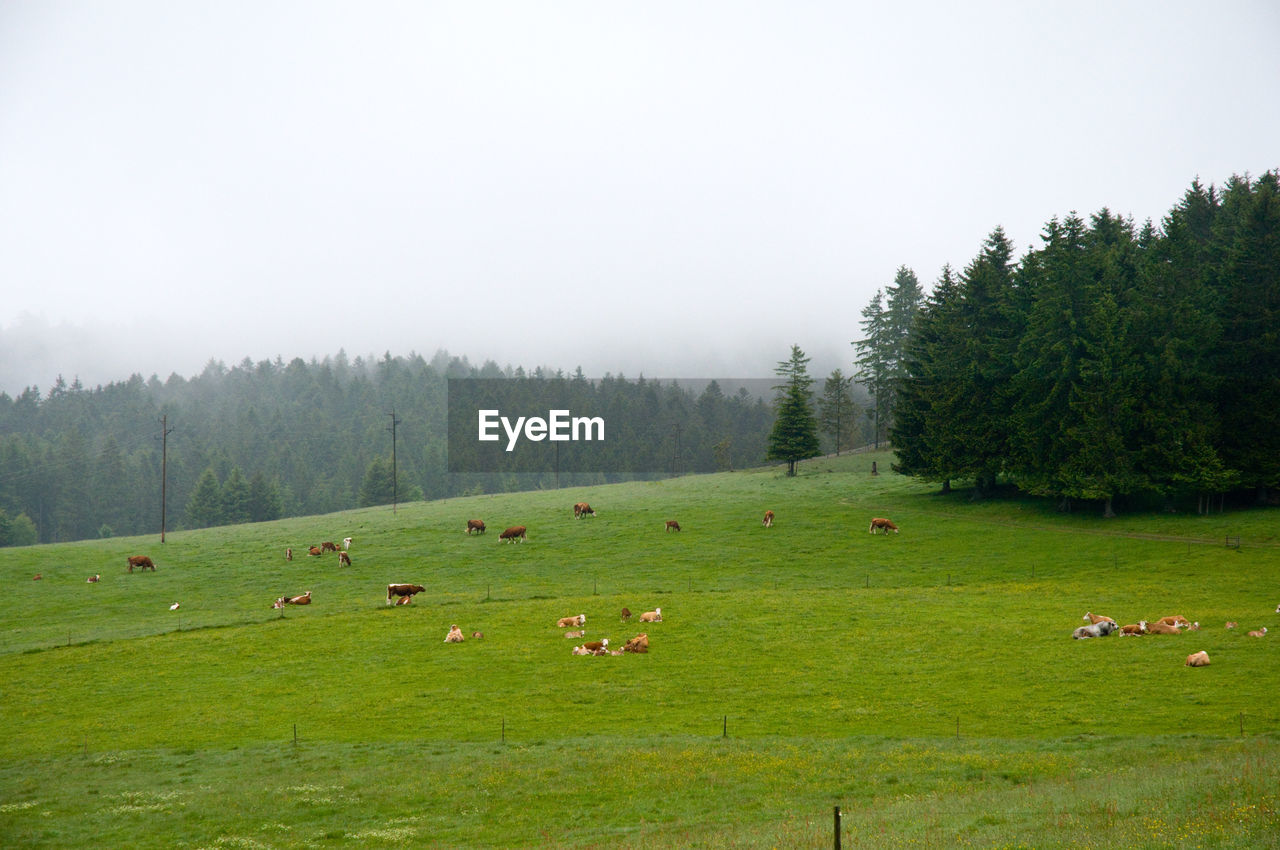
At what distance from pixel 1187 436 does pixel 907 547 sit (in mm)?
19486

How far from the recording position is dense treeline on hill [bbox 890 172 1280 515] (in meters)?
52.8

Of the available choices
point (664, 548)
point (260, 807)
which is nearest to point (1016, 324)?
point (664, 548)

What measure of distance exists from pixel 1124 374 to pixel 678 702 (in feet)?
148

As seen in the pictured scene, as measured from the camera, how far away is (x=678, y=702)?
2644 cm

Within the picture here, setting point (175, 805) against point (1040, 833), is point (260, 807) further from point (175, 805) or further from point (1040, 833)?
point (1040, 833)

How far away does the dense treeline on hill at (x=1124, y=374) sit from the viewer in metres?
52.8

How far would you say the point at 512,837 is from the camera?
1702cm

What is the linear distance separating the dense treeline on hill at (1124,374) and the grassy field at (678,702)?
4377 mm

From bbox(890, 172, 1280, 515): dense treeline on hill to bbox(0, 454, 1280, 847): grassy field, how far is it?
4377 millimetres

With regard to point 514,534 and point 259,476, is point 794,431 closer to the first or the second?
point 514,534

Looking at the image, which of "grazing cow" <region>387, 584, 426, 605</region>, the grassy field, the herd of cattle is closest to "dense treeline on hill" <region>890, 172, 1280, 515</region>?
the grassy field

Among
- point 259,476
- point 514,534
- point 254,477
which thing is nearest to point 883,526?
point 514,534

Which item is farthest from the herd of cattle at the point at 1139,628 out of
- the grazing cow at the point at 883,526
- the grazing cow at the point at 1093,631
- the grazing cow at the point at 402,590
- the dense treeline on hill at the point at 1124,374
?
the grazing cow at the point at 402,590

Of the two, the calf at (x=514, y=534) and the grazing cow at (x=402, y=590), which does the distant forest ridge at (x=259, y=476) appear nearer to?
the calf at (x=514, y=534)
